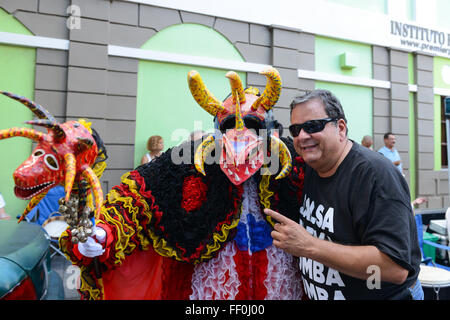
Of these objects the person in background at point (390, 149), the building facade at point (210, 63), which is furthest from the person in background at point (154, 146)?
the person in background at point (390, 149)

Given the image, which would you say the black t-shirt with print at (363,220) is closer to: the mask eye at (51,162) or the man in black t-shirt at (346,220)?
the man in black t-shirt at (346,220)

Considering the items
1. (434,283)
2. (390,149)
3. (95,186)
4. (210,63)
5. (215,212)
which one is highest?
(210,63)

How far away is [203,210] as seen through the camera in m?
1.58

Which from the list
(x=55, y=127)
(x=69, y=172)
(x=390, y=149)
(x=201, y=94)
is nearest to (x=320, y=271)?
(x=201, y=94)

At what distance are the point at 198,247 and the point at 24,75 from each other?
13.6 ft

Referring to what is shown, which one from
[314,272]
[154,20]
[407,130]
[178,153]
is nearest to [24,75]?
[154,20]

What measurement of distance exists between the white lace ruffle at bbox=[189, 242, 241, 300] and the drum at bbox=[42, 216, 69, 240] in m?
2.45

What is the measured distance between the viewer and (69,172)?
1107 millimetres

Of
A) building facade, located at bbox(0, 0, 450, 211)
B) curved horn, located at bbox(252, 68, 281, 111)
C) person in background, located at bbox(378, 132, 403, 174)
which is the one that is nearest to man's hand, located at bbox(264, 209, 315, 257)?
curved horn, located at bbox(252, 68, 281, 111)

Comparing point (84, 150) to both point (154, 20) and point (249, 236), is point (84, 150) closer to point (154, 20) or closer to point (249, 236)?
point (249, 236)

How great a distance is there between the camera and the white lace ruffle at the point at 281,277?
1.63 metres

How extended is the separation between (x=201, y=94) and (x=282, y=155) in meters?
0.51

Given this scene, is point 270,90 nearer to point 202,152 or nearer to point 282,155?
point 282,155
